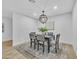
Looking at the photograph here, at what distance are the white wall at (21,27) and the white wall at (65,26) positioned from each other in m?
2.71

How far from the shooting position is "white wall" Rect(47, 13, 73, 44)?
187 inches

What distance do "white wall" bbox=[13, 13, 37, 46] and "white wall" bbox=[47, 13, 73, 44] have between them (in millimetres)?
2711

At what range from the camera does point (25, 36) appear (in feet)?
Result: 18.5

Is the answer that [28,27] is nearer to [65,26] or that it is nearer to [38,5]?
[38,5]

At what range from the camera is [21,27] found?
5.19 meters

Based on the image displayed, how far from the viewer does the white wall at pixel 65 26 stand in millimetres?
4762

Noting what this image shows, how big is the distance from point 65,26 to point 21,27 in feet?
12.3

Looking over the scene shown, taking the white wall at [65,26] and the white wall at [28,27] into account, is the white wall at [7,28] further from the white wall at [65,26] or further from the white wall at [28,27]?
the white wall at [65,26]

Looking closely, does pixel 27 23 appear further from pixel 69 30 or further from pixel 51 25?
pixel 69 30

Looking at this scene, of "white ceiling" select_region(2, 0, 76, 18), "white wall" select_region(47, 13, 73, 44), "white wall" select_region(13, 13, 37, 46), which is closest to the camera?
"white ceiling" select_region(2, 0, 76, 18)

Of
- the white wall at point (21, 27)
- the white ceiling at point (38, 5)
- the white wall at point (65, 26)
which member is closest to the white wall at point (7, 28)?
the white wall at point (21, 27)

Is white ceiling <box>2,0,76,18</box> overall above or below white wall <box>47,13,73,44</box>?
above

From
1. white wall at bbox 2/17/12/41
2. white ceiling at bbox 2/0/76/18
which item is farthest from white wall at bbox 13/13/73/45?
white wall at bbox 2/17/12/41

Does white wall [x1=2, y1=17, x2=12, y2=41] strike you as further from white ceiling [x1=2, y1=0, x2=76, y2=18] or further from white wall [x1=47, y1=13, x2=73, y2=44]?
white wall [x1=47, y1=13, x2=73, y2=44]
